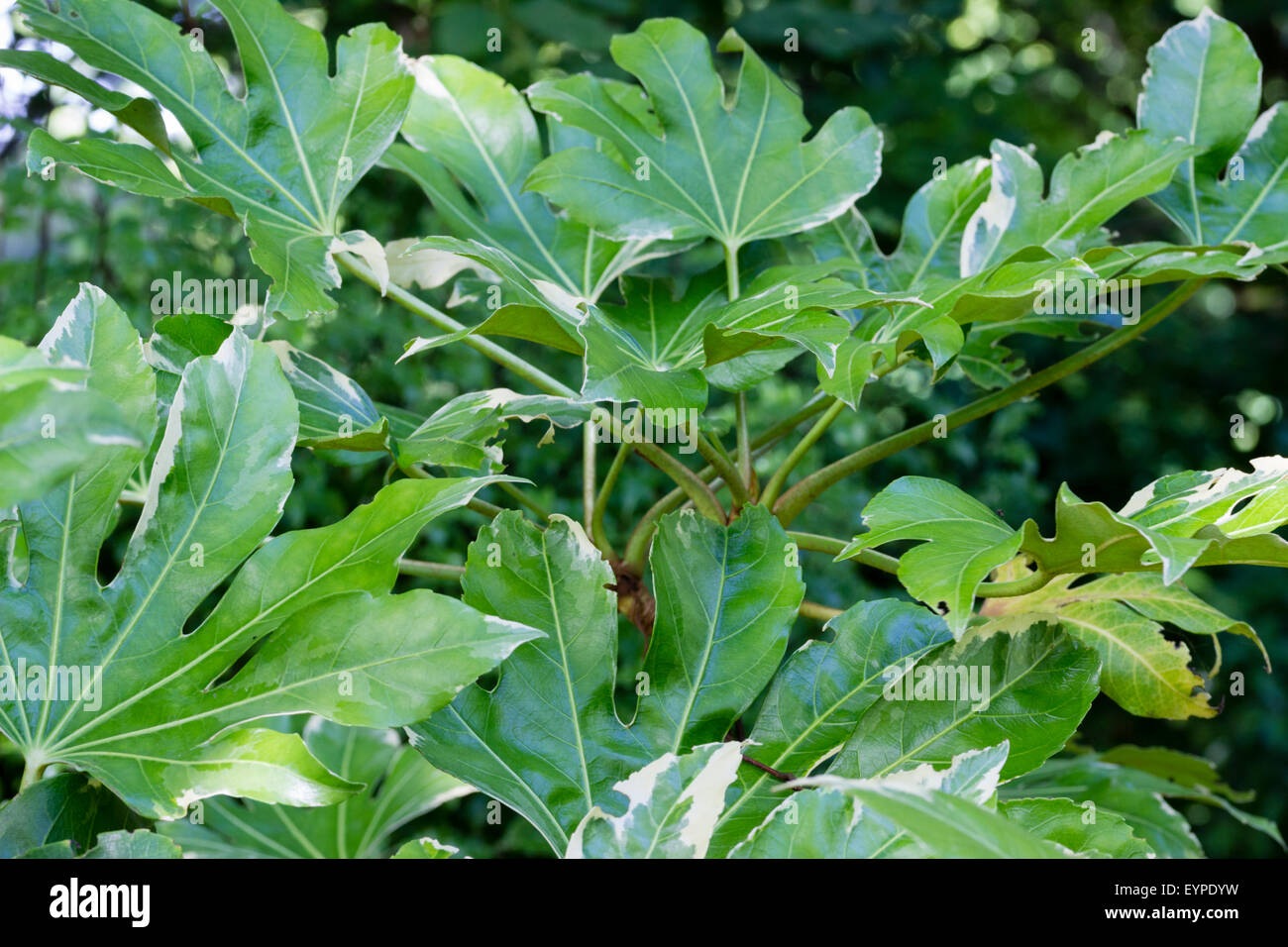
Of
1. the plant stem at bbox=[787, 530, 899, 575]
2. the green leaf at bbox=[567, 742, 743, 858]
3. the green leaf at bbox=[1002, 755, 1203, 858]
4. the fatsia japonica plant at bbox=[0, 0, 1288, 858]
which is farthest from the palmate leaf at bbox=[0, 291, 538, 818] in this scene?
the green leaf at bbox=[1002, 755, 1203, 858]

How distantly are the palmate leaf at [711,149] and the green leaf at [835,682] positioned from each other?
0.85 feet

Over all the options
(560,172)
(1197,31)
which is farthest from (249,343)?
(1197,31)

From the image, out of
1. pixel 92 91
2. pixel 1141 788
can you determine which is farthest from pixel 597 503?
pixel 1141 788

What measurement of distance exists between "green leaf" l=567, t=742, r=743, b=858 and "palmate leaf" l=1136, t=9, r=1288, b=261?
0.50 meters

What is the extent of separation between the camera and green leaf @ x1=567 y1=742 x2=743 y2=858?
0.41 meters

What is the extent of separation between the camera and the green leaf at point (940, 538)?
429 mm

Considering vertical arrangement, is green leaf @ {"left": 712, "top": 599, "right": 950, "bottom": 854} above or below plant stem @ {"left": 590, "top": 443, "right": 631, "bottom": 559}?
below

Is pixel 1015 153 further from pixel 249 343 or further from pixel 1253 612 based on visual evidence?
pixel 1253 612

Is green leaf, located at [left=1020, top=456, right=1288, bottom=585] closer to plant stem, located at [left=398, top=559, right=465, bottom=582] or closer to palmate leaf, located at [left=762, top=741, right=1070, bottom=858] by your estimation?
palmate leaf, located at [left=762, top=741, right=1070, bottom=858]

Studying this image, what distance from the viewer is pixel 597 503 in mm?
601

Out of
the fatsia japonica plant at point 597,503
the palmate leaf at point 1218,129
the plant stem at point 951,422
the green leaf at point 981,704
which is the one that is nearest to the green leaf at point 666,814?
the fatsia japonica plant at point 597,503

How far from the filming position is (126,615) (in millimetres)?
457

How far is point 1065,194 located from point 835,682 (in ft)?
1.10

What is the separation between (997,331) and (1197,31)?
0.76 ft
